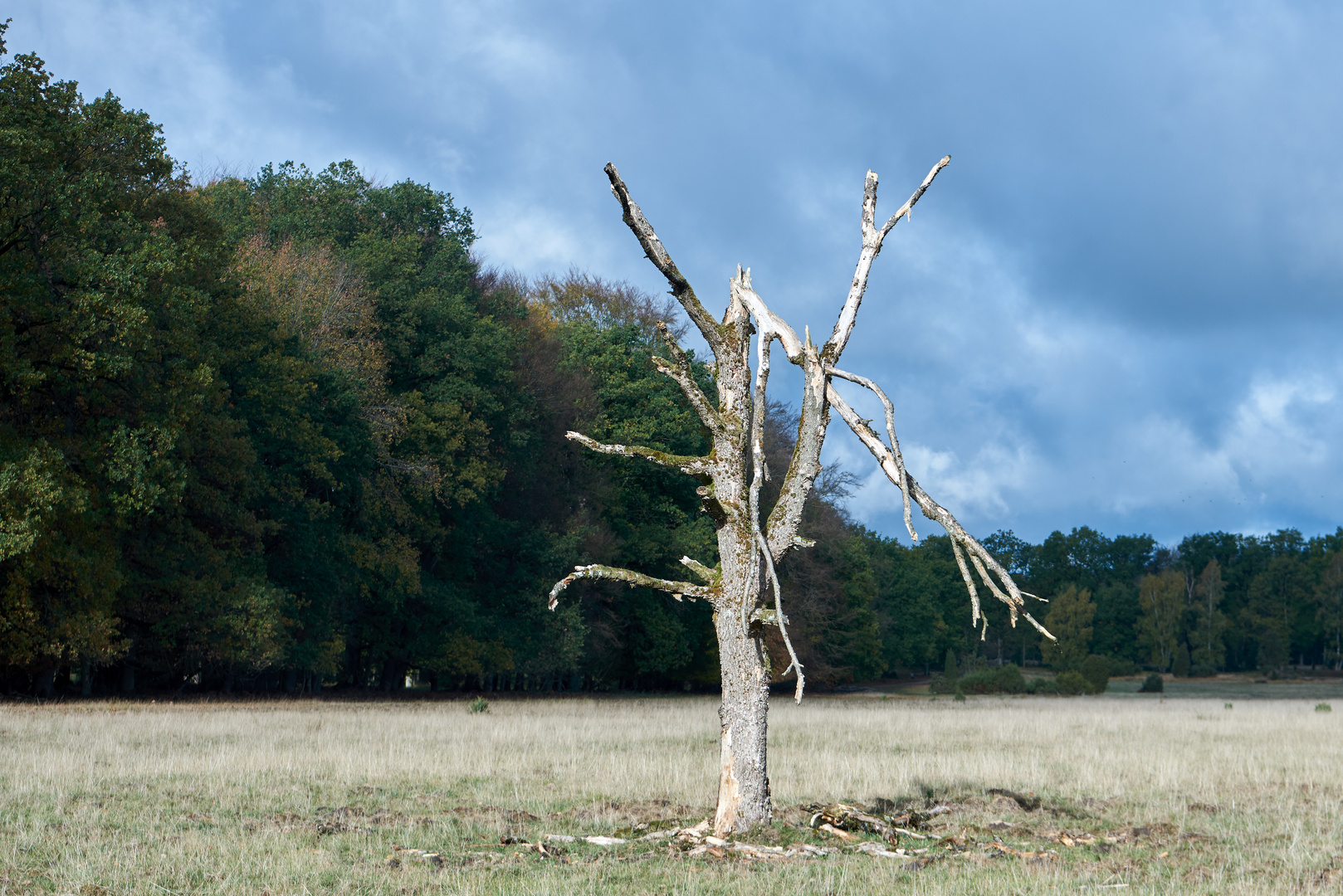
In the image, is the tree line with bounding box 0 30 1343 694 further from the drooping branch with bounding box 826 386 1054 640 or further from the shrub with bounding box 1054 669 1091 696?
the drooping branch with bounding box 826 386 1054 640

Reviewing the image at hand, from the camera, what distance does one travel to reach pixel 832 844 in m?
9.12

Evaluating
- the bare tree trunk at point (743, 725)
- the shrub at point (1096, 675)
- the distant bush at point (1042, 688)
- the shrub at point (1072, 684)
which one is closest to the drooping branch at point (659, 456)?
the bare tree trunk at point (743, 725)

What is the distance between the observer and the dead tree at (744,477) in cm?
922

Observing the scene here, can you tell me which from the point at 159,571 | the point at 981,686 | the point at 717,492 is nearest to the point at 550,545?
the point at 159,571

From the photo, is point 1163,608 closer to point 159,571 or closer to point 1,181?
point 159,571

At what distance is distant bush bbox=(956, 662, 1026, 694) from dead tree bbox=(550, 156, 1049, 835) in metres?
47.1

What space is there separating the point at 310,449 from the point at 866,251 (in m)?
24.6

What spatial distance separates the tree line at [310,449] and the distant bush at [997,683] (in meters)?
6.84

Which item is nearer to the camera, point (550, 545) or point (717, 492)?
point (717, 492)

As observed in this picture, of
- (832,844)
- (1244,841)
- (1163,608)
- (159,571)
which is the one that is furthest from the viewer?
(1163,608)

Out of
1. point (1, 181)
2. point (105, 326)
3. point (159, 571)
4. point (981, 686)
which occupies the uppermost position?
point (1, 181)

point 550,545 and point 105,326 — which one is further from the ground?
point 105,326

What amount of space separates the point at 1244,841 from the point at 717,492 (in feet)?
19.3

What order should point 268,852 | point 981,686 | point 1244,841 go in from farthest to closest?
point 981,686 < point 1244,841 < point 268,852
